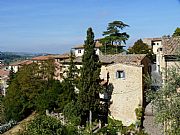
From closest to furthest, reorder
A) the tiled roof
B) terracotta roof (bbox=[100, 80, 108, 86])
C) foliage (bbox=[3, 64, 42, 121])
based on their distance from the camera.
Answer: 1. terracotta roof (bbox=[100, 80, 108, 86])
2. the tiled roof
3. foliage (bbox=[3, 64, 42, 121])

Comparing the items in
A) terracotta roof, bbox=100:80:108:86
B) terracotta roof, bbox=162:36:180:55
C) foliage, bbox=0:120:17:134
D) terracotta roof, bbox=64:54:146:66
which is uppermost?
terracotta roof, bbox=162:36:180:55

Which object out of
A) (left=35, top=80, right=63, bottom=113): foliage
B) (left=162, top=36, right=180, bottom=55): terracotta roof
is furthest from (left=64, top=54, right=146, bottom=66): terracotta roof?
(left=162, top=36, right=180, bottom=55): terracotta roof

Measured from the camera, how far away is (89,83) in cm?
2223

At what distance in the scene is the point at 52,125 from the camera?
43.2ft

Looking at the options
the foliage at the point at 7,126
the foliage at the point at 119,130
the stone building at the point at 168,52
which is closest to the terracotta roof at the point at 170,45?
the stone building at the point at 168,52

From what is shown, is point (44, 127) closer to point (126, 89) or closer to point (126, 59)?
point (126, 89)

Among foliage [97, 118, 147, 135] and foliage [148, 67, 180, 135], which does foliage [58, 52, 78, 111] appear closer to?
foliage [97, 118, 147, 135]

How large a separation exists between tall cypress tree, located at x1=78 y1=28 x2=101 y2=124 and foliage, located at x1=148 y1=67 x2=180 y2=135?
1185cm

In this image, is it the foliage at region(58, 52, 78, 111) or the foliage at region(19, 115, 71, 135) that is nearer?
the foliage at region(19, 115, 71, 135)

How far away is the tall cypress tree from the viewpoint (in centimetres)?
2211

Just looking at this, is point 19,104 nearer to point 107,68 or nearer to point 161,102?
point 107,68

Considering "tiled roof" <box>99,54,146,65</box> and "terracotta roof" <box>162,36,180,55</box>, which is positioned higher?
"terracotta roof" <box>162,36,180,55</box>

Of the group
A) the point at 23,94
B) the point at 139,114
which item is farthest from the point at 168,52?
the point at 23,94

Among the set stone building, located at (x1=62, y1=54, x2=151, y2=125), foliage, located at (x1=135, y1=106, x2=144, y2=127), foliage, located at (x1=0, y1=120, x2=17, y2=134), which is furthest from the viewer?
foliage, located at (x1=0, y1=120, x2=17, y2=134)
